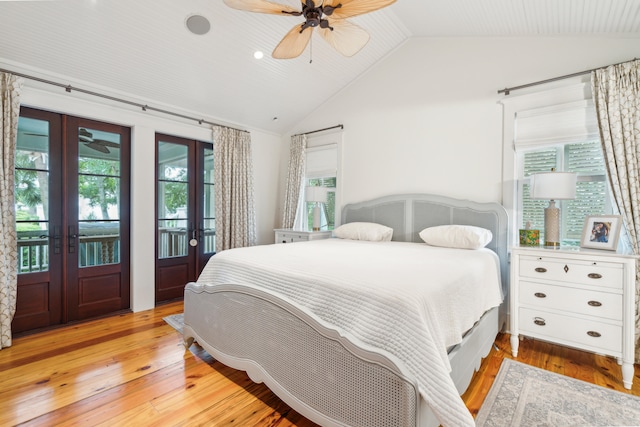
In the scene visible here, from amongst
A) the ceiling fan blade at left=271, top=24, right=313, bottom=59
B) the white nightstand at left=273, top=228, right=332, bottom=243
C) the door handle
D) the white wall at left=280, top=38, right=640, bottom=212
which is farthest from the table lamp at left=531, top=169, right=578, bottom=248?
the door handle

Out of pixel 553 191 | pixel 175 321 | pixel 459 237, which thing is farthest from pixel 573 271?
pixel 175 321

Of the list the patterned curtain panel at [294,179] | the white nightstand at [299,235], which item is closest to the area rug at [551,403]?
the white nightstand at [299,235]

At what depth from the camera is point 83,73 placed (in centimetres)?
277

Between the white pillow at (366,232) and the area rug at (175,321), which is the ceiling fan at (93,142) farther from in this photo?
the white pillow at (366,232)

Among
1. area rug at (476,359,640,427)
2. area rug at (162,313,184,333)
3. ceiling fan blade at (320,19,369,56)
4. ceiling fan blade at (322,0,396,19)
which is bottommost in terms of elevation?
area rug at (162,313,184,333)

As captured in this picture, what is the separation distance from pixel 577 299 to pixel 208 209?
3.91 metres

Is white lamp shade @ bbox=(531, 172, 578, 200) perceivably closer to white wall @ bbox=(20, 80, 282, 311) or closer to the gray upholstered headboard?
the gray upholstered headboard

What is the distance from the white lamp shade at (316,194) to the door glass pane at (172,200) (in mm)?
1575

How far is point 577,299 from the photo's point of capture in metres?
2.03

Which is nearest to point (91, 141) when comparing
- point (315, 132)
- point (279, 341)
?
point (315, 132)

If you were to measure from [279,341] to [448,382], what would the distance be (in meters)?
0.83

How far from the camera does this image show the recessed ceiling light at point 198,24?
2.57 m

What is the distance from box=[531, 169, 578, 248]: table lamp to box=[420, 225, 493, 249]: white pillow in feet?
1.45

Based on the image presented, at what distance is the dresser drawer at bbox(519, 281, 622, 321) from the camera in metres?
1.92
